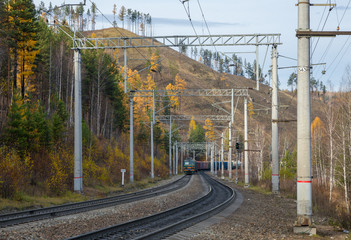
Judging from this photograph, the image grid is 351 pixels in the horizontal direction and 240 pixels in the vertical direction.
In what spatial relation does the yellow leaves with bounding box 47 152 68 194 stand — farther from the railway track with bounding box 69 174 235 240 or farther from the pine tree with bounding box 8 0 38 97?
the pine tree with bounding box 8 0 38 97

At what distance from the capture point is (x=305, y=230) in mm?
12812

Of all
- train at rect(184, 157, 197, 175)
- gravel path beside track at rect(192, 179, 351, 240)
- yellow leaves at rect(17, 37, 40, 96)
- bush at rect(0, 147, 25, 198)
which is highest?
yellow leaves at rect(17, 37, 40, 96)

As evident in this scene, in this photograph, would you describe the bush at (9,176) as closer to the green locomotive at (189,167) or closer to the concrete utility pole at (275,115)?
the concrete utility pole at (275,115)

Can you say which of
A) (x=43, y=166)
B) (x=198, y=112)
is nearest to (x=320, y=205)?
(x=43, y=166)

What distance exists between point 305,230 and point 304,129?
341 centimetres

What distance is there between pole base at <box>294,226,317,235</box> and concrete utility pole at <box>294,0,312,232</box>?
0.34 ft

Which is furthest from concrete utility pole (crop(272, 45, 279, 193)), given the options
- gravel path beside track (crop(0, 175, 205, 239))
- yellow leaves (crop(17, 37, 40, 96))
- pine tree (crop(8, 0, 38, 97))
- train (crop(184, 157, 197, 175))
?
train (crop(184, 157, 197, 175))

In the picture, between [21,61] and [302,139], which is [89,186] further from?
[302,139]

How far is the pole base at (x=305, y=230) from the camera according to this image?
1261 centimetres

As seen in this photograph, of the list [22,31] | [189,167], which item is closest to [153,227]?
[22,31]

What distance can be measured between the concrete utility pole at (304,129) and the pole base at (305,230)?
10 centimetres

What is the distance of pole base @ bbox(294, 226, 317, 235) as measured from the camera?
12.6 metres

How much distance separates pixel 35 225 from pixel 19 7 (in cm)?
2820

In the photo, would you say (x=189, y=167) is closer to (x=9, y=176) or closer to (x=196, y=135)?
(x=196, y=135)
